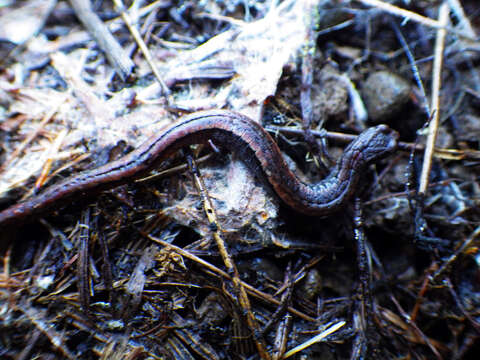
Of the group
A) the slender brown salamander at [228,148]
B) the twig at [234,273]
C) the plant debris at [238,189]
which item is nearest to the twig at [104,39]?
the plant debris at [238,189]

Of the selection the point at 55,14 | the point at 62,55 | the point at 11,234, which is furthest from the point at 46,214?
the point at 55,14

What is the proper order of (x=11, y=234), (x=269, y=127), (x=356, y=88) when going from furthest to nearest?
(x=356, y=88), (x=269, y=127), (x=11, y=234)

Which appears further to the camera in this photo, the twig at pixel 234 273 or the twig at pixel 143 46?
the twig at pixel 143 46

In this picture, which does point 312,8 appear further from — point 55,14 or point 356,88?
point 55,14

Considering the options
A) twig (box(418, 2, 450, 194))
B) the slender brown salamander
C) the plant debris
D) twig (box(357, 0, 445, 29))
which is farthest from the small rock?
the slender brown salamander

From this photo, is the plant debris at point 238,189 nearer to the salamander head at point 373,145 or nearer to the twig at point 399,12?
the twig at point 399,12

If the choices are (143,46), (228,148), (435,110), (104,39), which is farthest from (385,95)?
(104,39)

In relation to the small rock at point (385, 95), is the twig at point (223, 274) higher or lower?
lower
